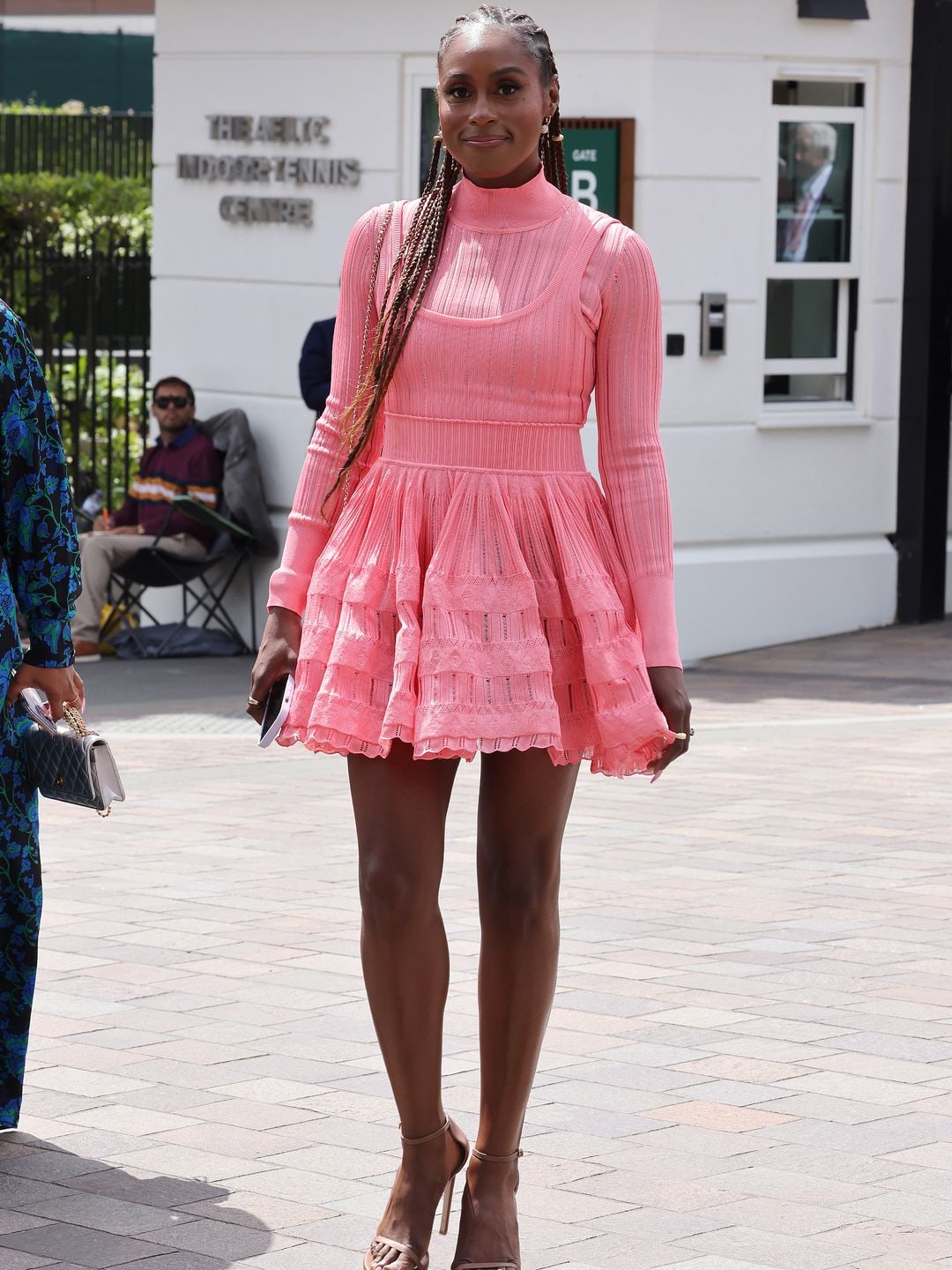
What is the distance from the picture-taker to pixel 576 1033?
5.18m

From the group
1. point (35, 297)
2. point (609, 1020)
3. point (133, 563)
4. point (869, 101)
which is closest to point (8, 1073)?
point (609, 1020)

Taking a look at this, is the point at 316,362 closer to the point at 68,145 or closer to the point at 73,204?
the point at 73,204

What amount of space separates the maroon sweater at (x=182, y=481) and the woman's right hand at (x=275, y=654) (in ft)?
27.3

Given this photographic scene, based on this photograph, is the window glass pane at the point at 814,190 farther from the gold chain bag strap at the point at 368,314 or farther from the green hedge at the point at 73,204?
the gold chain bag strap at the point at 368,314

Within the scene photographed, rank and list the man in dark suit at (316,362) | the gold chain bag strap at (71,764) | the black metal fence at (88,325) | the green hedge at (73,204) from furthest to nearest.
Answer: the green hedge at (73,204)
the black metal fence at (88,325)
the man in dark suit at (316,362)
the gold chain bag strap at (71,764)

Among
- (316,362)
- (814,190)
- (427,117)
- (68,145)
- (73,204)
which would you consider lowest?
(316,362)

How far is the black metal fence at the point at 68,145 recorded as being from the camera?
28.5m

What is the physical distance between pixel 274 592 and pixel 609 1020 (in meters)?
1.82

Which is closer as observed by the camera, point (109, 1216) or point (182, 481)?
point (109, 1216)

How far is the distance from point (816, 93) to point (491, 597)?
894 cm

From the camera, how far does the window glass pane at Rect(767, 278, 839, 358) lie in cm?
1202

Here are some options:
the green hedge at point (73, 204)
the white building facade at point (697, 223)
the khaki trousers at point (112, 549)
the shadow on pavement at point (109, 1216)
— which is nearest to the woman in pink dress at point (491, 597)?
the shadow on pavement at point (109, 1216)

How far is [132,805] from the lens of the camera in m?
8.05

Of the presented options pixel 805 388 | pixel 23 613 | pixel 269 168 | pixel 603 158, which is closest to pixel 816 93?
pixel 603 158
